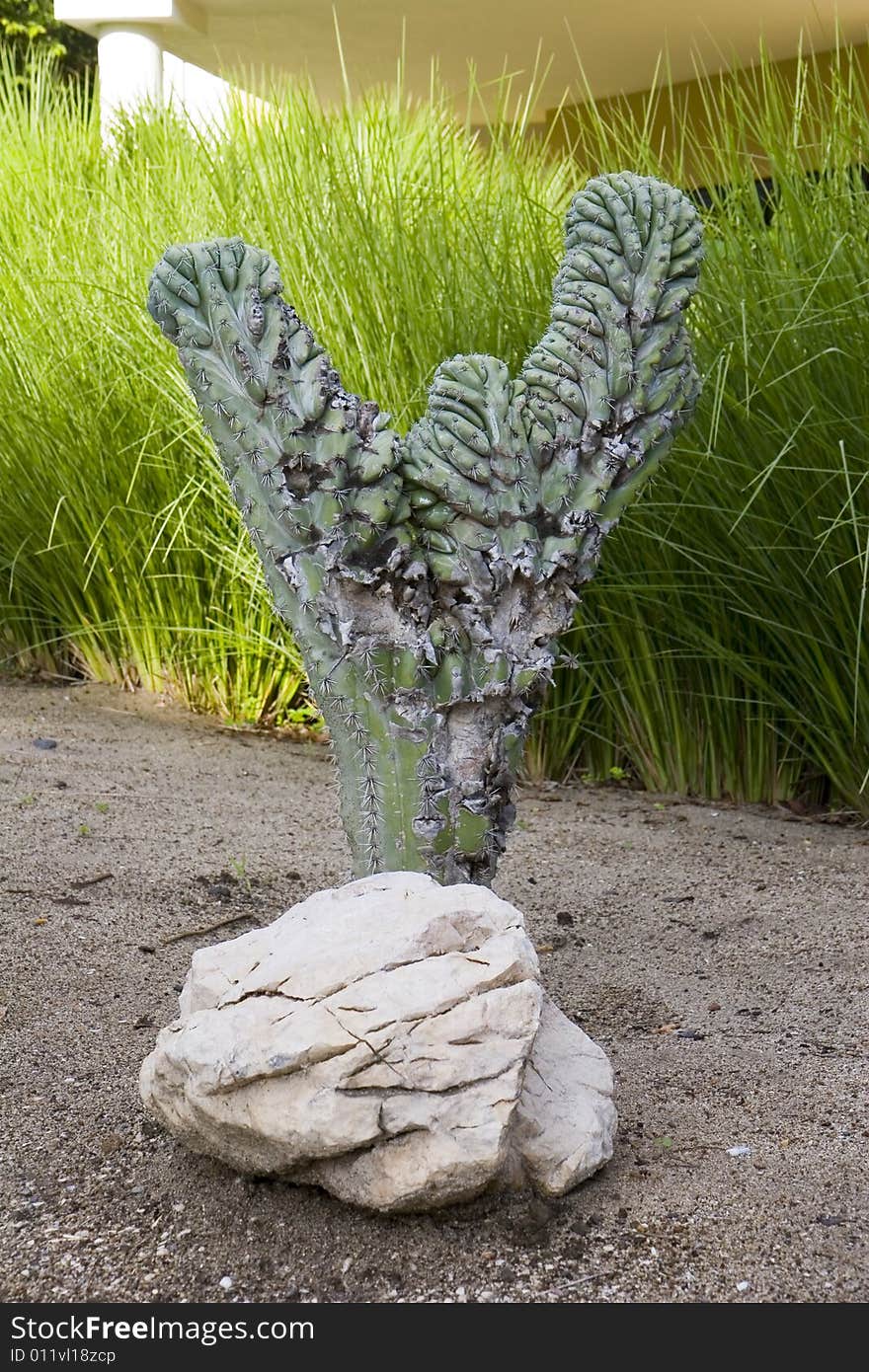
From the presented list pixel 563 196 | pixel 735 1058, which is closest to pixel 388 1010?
pixel 735 1058

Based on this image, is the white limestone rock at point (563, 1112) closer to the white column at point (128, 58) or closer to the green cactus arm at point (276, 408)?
the green cactus arm at point (276, 408)

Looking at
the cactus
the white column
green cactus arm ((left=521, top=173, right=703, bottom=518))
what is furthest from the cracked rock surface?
the white column

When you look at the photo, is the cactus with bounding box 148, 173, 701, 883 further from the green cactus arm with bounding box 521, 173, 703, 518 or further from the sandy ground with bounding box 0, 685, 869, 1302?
the sandy ground with bounding box 0, 685, 869, 1302

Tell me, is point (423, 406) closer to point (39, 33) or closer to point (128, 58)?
point (128, 58)

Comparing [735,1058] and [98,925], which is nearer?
[735,1058]

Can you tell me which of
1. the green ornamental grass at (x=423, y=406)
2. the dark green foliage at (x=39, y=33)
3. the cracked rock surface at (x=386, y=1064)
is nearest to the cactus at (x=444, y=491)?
the cracked rock surface at (x=386, y=1064)

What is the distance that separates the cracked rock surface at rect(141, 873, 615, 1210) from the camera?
1.09m

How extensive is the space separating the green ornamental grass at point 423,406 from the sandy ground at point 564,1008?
28 cm

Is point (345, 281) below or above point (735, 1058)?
above

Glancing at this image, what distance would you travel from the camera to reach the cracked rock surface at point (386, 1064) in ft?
3.59

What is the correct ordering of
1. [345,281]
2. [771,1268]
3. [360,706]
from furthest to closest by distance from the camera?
[345,281] → [360,706] → [771,1268]

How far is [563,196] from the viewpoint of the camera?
153 inches

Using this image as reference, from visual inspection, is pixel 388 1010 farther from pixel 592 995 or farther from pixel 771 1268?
pixel 592 995

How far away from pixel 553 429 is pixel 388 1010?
70 cm
